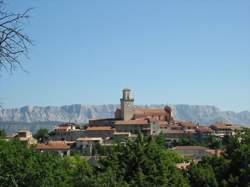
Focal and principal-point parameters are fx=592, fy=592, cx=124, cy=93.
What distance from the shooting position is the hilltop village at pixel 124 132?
112m

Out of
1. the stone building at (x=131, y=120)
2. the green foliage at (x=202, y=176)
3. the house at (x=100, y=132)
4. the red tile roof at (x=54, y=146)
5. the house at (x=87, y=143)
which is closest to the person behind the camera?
the green foliage at (x=202, y=176)

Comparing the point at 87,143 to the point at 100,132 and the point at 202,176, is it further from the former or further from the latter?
the point at 202,176

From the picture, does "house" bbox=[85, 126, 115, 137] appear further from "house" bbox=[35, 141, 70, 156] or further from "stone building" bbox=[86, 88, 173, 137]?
"house" bbox=[35, 141, 70, 156]

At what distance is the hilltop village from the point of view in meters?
112

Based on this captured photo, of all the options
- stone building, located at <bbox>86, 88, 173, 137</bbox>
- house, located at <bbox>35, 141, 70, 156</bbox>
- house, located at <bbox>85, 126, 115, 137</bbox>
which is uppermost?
stone building, located at <bbox>86, 88, 173, 137</bbox>

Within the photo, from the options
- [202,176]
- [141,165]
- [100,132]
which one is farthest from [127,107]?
[141,165]

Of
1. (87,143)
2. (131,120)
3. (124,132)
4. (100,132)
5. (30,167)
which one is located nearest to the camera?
(30,167)

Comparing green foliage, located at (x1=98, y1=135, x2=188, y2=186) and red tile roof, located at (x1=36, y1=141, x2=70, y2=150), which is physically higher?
green foliage, located at (x1=98, y1=135, x2=188, y2=186)

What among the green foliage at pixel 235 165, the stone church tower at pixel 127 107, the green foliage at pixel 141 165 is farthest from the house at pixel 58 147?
the green foliage at pixel 141 165

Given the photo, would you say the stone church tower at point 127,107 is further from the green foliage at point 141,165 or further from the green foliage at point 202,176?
the green foliage at point 141,165

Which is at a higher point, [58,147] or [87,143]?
[87,143]

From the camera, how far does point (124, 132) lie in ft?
416

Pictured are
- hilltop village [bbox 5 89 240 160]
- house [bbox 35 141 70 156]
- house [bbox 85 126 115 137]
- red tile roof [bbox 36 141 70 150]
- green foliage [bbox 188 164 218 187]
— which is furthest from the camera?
house [bbox 85 126 115 137]

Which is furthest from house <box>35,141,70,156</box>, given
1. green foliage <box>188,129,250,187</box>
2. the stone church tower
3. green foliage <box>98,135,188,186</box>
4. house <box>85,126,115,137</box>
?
green foliage <box>98,135,188,186</box>
